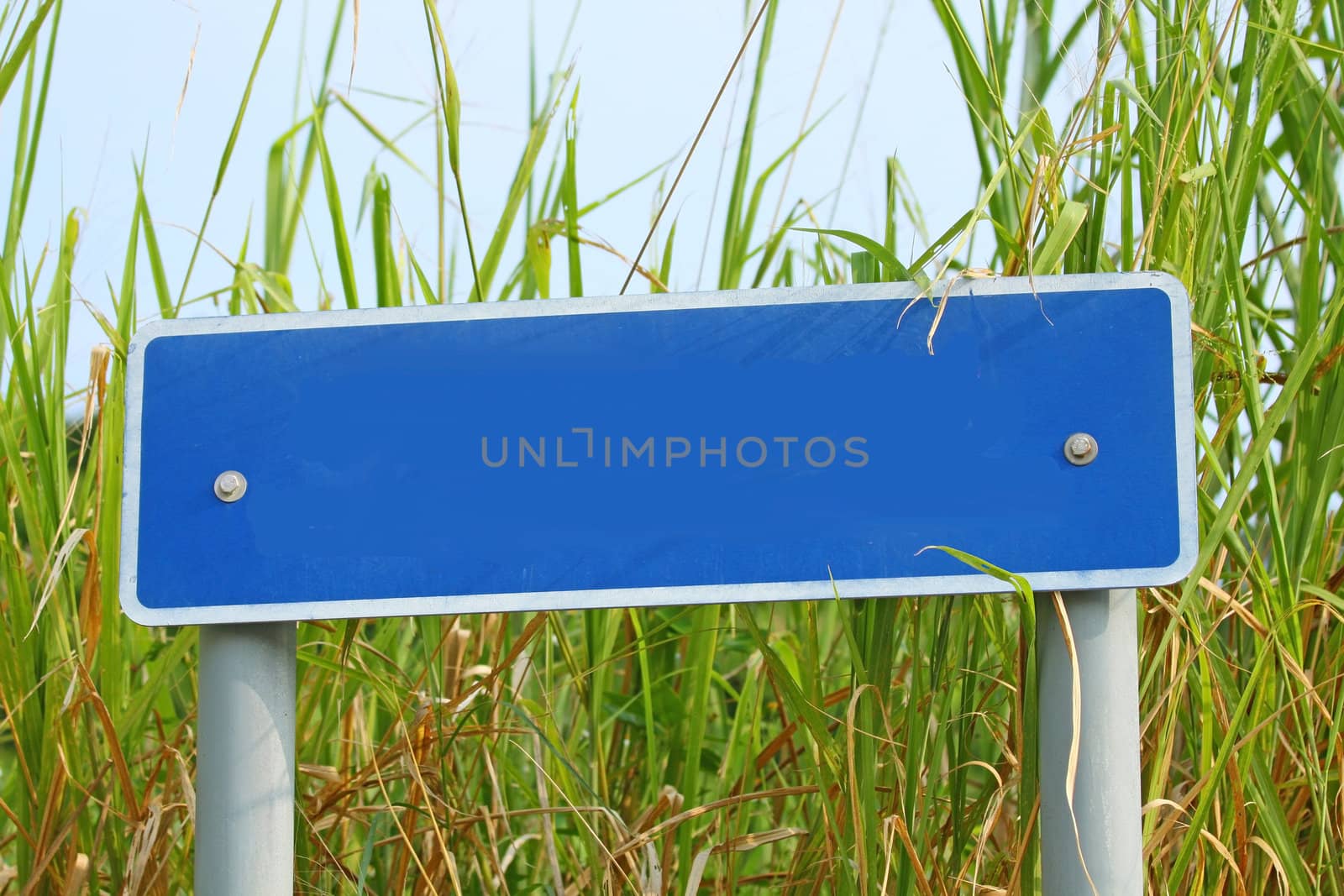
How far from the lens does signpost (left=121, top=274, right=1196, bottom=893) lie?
59 centimetres

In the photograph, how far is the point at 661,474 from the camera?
2.00ft

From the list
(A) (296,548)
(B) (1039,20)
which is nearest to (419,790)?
(A) (296,548)

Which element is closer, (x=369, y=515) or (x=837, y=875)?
(x=369, y=515)

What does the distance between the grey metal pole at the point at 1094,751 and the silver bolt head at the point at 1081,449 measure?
0.23 feet

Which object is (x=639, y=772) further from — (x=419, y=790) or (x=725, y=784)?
(x=419, y=790)

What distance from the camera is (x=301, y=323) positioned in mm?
631

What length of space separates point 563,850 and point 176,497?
0.55 metres

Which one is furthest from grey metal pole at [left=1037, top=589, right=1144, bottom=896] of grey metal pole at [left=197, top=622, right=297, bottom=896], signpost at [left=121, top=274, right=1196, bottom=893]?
grey metal pole at [left=197, top=622, right=297, bottom=896]

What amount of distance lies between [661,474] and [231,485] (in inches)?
9.3

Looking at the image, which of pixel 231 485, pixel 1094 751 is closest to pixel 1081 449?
pixel 1094 751

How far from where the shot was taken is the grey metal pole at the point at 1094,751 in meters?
0.58

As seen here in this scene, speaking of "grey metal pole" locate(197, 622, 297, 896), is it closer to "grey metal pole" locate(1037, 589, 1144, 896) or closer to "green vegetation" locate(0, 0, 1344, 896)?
"green vegetation" locate(0, 0, 1344, 896)

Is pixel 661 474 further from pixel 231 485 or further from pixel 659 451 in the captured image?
pixel 231 485

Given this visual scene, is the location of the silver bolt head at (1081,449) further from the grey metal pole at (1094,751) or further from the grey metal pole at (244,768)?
the grey metal pole at (244,768)
